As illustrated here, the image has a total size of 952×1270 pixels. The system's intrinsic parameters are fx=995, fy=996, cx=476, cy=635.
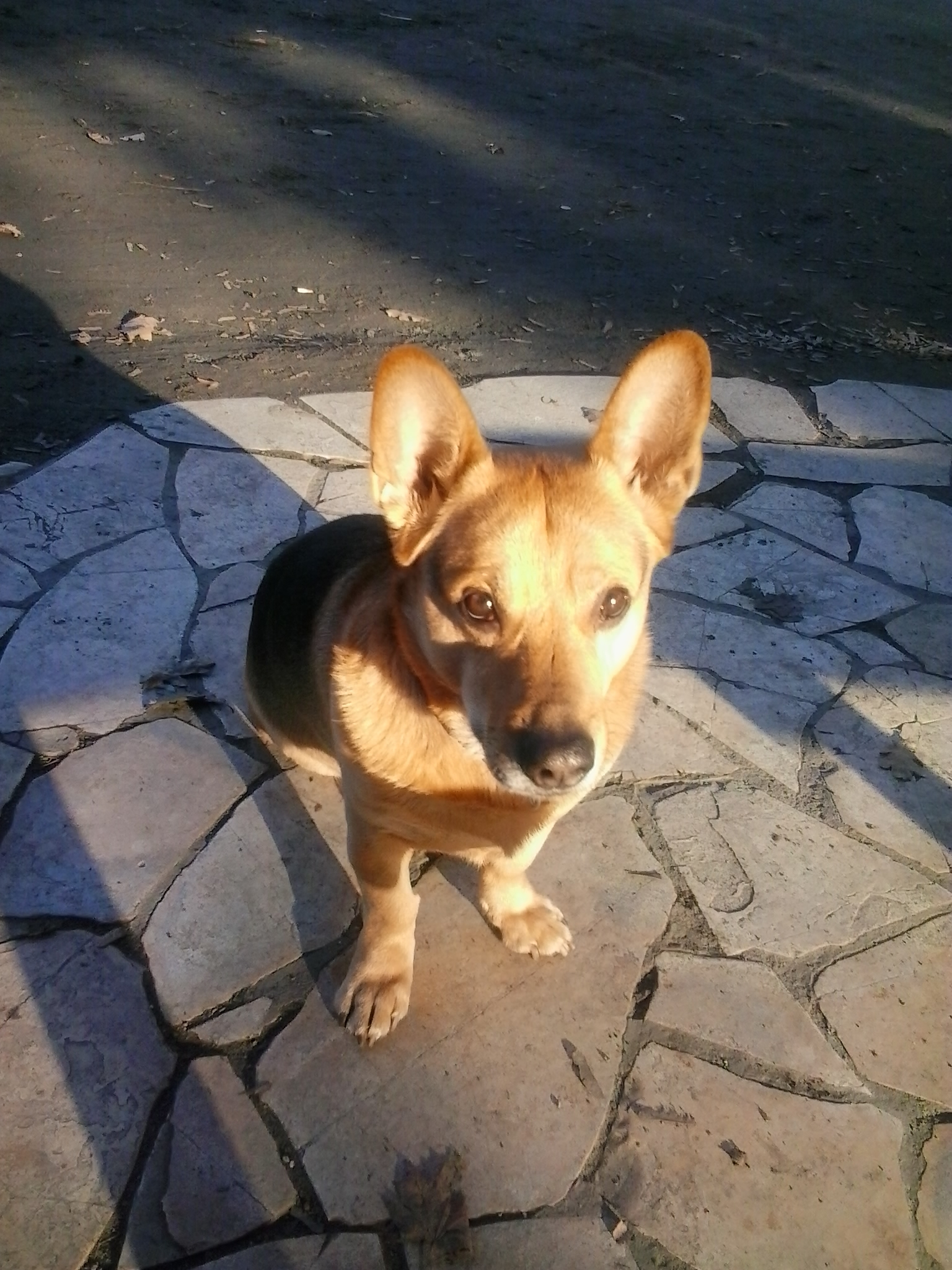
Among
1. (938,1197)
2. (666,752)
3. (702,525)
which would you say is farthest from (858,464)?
(938,1197)

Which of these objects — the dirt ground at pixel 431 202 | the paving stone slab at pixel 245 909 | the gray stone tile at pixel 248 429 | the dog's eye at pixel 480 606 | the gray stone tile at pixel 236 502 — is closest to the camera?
the dog's eye at pixel 480 606

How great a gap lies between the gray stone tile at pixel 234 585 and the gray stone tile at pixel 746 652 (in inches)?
67.5

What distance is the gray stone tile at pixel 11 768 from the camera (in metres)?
3.29

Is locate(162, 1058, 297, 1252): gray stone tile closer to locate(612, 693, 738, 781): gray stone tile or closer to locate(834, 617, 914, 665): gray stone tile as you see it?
locate(612, 693, 738, 781): gray stone tile

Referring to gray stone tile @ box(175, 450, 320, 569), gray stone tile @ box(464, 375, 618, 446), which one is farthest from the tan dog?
gray stone tile @ box(464, 375, 618, 446)

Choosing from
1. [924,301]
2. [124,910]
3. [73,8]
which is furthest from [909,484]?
[73,8]

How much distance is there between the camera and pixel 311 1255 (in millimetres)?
2312

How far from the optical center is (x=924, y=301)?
288 inches

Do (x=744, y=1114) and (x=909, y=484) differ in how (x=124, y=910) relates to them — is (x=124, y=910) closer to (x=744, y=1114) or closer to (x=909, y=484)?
(x=744, y=1114)

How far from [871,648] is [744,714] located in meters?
0.77

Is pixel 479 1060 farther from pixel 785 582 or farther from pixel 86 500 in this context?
pixel 86 500

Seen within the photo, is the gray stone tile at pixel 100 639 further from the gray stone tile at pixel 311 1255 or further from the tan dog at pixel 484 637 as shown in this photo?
the gray stone tile at pixel 311 1255

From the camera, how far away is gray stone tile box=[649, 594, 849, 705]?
4.02 metres

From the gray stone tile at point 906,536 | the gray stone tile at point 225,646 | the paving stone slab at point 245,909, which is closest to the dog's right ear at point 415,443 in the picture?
the paving stone slab at point 245,909
